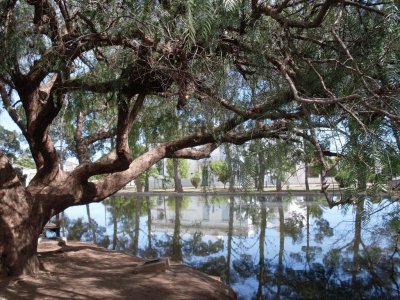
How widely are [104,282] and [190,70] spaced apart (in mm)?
3403

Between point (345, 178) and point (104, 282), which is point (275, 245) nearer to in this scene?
point (104, 282)

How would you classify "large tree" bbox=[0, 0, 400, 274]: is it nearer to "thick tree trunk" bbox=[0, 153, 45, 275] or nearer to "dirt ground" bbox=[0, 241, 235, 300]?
"thick tree trunk" bbox=[0, 153, 45, 275]

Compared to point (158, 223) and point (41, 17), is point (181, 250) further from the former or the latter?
point (41, 17)

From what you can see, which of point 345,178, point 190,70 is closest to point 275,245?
point 190,70

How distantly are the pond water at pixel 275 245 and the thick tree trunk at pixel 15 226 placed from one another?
8.47ft

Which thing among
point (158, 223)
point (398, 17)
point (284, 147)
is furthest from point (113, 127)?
point (158, 223)

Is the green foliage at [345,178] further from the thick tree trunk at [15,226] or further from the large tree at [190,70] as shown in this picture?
the thick tree trunk at [15,226]

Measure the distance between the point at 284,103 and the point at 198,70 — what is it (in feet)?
2.50

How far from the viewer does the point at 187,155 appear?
24.4 ft

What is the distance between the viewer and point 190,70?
3.62m

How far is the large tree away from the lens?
8.96 feet

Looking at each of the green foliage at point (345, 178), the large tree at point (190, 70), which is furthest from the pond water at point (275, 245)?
the large tree at point (190, 70)

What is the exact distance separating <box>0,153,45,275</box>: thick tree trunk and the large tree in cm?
1

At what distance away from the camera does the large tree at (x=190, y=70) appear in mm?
2732
